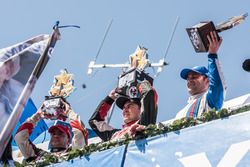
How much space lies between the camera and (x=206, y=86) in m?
7.75

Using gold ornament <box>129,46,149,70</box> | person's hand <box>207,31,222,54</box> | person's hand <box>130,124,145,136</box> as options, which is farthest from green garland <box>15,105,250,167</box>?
gold ornament <box>129,46,149,70</box>

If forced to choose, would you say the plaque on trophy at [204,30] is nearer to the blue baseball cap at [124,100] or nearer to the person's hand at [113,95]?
the blue baseball cap at [124,100]

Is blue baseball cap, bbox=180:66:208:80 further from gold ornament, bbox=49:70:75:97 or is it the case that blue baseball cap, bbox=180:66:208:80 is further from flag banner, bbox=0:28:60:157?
gold ornament, bbox=49:70:75:97

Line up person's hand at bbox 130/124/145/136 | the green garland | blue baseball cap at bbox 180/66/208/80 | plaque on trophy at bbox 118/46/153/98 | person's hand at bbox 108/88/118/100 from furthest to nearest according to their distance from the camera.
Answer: person's hand at bbox 108/88/118/100
plaque on trophy at bbox 118/46/153/98
blue baseball cap at bbox 180/66/208/80
person's hand at bbox 130/124/145/136
the green garland

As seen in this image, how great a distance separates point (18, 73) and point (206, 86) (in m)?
2.17

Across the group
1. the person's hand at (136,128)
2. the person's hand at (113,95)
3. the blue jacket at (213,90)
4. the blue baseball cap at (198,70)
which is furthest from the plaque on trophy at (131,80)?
the person's hand at (136,128)

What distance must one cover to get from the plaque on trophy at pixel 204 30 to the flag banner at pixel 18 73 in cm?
193

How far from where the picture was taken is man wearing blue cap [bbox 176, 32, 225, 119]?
7070 mm

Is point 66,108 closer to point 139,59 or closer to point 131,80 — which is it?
point 131,80

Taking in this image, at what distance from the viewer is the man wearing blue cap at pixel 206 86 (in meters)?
7.07

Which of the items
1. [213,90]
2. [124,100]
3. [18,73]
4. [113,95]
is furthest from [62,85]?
[213,90]

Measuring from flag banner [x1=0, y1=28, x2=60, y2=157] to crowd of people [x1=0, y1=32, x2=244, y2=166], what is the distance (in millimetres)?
97

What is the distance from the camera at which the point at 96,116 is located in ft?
28.0

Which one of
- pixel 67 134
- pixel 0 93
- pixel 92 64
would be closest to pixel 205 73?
pixel 67 134
